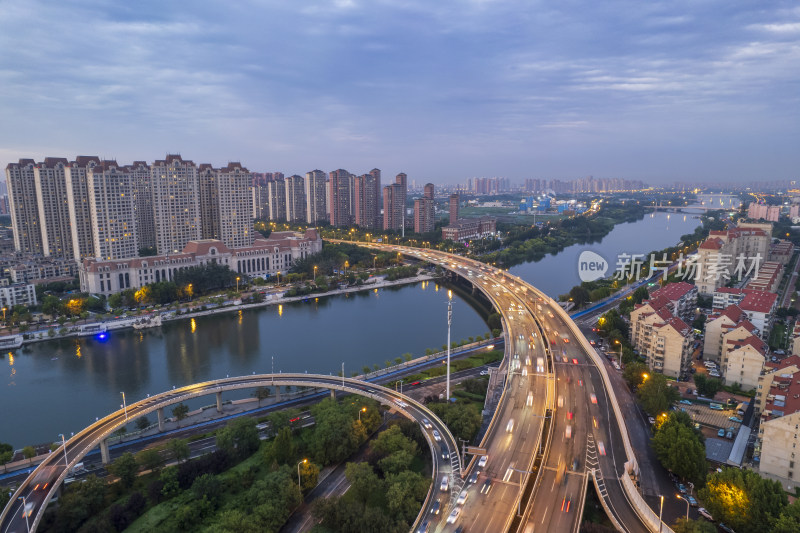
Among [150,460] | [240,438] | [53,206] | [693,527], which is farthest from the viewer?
[53,206]

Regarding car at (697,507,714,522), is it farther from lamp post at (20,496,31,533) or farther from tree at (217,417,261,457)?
lamp post at (20,496,31,533)

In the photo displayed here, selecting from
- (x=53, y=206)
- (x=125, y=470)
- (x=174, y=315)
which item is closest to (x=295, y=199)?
(x=53, y=206)

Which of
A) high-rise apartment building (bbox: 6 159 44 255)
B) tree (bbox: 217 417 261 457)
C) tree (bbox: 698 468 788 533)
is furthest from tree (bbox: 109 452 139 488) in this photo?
high-rise apartment building (bbox: 6 159 44 255)

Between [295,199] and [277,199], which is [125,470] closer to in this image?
[295,199]

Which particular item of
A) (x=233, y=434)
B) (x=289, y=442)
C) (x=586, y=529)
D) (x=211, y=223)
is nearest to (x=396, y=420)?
(x=289, y=442)

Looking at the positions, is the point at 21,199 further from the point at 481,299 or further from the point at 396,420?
the point at 396,420

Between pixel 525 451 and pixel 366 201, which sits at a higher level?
pixel 366 201
